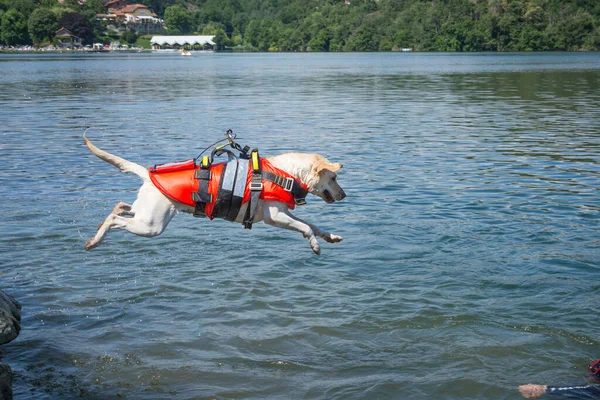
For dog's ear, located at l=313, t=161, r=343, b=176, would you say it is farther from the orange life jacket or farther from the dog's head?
the orange life jacket

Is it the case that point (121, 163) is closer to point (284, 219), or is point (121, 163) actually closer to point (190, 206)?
point (190, 206)

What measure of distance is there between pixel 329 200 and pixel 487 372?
2.51 meters

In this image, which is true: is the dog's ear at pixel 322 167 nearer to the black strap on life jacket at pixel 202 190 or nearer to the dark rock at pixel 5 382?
the black strap on life jacket at pixel 202 190

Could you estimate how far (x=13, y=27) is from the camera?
191375 millimetres

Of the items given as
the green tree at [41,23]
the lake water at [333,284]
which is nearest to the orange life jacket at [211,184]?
the lake water at [333,284]

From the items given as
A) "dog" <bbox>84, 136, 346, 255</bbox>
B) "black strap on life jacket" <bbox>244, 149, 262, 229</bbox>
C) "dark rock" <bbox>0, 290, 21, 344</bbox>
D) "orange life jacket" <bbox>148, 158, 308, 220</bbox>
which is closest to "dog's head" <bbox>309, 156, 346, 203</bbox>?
"dog" <bbox>84, 136, 346, 255</bbox>

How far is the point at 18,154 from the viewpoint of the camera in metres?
19.3

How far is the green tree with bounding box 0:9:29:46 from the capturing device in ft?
624

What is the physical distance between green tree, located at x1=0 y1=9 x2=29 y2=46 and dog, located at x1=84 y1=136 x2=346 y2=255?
200426 millimetres

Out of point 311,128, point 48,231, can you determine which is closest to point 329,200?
point 48,231

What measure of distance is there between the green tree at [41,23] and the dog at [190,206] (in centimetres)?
20161

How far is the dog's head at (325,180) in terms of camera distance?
317 inches

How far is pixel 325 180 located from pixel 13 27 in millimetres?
202428

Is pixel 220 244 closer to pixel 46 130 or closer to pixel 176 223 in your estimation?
pixel 176 223
